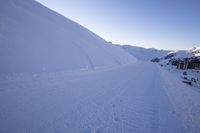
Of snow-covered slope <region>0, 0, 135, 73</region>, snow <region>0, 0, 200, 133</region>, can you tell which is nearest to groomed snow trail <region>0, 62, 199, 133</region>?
snow <region>0, 0, 200, 133</region>

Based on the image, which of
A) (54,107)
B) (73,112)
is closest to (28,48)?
(54,107)

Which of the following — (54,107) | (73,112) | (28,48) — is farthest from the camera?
(28,48)

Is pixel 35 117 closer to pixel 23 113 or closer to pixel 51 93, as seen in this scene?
pixel 23 113

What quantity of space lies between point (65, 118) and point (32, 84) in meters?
4.07

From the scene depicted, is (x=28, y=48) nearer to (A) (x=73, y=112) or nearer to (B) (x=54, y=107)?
(B) (x=54, y=107)

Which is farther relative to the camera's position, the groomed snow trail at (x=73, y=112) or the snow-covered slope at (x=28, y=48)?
the snow-covered slope at (x=28, y=48)

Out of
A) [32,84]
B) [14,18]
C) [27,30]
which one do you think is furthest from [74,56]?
[32,84]

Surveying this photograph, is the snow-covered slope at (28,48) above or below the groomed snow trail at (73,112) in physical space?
above

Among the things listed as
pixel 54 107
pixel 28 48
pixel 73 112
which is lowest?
pixel 73 112

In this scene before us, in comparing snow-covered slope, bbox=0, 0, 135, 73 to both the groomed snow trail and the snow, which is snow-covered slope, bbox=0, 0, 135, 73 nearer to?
the snow

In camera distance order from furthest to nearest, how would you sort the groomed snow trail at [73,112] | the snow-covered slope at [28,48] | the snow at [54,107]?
the snow-covered slope at [28,48], the snow at [54,107], the groomed snow trail at [73,112]

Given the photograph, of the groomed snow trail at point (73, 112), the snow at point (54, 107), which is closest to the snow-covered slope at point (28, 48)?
the snow at point (54, 107)

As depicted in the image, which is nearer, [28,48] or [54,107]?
[54,107]

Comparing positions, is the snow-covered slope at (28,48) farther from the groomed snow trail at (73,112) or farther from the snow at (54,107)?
the groomed snow trail at (73,112)
